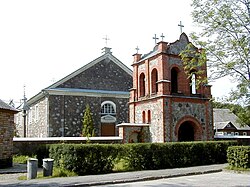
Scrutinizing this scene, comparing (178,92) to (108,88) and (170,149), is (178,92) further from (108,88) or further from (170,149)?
(108,88)

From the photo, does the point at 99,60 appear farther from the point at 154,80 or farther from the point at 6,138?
the point at 6,138

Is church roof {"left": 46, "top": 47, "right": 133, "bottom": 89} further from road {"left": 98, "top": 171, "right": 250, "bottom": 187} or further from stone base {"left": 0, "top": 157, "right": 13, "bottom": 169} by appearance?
road {"left": 98, "top": 171, "right": 250, "bottom": 187}

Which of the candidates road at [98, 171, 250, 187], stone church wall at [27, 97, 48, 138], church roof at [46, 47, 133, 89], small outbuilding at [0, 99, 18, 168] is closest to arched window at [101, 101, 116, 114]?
church roof at [46, 47, 133, 89]

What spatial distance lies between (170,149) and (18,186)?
896cm

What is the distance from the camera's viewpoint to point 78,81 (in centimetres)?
3228

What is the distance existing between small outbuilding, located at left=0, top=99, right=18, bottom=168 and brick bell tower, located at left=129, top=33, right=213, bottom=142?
10124mm

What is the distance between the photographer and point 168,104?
23.9 m

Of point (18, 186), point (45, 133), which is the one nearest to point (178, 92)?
point (45, 133)

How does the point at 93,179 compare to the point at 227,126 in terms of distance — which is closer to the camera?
the point at 93,179

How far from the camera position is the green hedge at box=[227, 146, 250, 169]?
16.6m

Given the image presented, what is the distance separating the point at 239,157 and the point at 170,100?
8140 mm

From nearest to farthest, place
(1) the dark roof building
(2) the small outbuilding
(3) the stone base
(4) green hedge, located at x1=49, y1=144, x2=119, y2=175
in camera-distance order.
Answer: (4) green hedge, located at x1=49, y1=144, x2=119, y2=175 < (3) the stone base < (2) the small outbuilding < (1) the dark roof building

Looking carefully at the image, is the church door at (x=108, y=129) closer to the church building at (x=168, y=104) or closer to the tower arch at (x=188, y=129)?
the church building at (x=168, y=104)

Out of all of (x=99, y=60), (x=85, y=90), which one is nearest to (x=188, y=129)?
(x=85, y=90)
